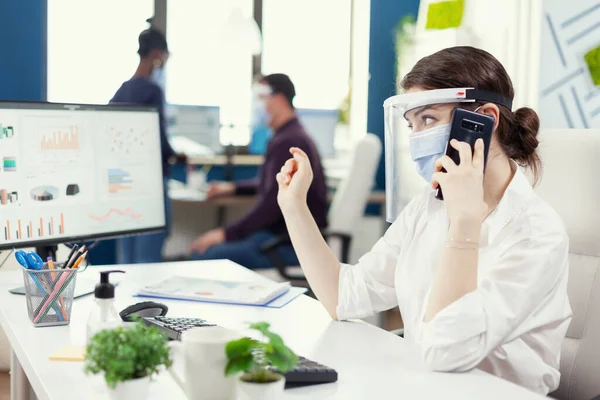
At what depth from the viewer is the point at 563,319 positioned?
51.5 inches

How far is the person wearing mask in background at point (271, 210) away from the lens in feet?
10.9

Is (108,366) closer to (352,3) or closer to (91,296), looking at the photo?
(91,296)

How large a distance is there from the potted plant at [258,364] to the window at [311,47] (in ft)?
15.5

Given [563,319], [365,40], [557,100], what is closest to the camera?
[563,319]

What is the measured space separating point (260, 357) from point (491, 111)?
29.1 inches

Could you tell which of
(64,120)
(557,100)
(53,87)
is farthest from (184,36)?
(64,120)

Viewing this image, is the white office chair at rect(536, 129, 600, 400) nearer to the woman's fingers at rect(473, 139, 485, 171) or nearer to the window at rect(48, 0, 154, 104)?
the woman's fingers at rect(473, 139, 485, 171)

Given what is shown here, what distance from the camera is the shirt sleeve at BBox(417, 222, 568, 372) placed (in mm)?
1109

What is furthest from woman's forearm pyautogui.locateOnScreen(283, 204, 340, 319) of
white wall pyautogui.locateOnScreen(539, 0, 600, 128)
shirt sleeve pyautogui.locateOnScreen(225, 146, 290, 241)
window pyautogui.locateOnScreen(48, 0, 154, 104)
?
window pyautogui.locateOnScreen(48, 0, 154, 104)

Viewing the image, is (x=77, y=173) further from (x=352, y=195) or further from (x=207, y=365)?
(x=352, y=195)

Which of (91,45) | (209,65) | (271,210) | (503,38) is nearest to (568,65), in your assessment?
(503,38)

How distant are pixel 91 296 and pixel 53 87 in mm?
3141

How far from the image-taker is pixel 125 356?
2.60 feet

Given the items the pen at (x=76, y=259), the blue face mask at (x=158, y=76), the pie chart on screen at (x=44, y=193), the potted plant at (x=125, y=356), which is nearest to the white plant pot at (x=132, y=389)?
the potted plant at (x=125, y=356)
